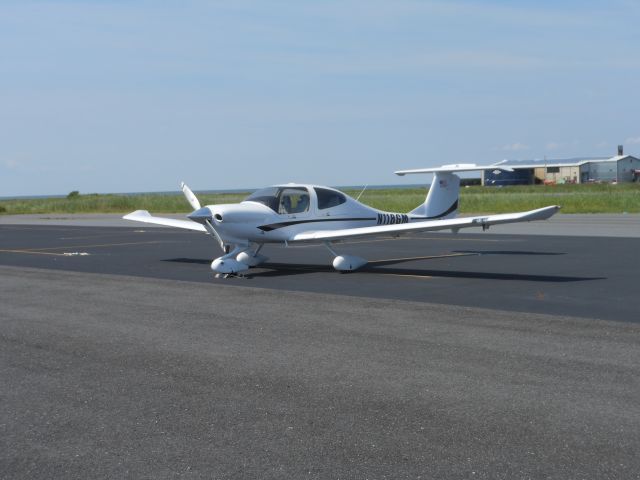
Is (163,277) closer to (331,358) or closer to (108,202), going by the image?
(331,358)

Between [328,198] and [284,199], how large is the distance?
1.13m

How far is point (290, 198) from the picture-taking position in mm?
17719

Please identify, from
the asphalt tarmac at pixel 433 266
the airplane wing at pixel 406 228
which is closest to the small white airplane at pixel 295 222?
the airplane wing at pixel 406 228

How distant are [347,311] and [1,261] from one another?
1355 cm

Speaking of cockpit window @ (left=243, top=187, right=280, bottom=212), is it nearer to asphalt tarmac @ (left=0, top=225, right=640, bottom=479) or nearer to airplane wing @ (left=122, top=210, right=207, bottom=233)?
asphalt tarmac @ (left=0, top=225, right=640, bottom=479)

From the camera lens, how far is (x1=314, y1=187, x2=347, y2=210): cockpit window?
710 inches

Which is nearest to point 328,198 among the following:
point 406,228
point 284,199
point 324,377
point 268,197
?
point 284,199

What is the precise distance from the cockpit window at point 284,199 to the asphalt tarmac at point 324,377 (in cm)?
211

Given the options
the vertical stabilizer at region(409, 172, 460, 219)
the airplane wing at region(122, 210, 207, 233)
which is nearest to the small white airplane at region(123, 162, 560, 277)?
the vertical stabilizer at region(409, 172, 460, 219)

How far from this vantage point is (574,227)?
32.0m

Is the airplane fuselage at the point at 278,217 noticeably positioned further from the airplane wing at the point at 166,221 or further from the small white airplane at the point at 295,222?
the airplane wing at the point at 166,221

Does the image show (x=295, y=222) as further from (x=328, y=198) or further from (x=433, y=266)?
(x=433, y=266)

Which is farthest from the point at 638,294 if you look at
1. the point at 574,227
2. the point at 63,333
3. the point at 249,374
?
the point at 574,227

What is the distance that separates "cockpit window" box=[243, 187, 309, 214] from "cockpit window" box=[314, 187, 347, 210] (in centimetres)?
34
